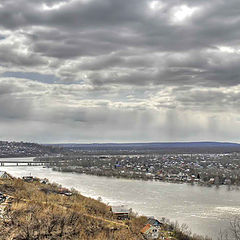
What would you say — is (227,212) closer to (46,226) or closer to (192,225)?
(192,225)

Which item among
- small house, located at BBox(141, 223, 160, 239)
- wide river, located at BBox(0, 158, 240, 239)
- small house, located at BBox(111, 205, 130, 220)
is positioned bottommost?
wide river, located at BBox(0, 158, 240, 239)

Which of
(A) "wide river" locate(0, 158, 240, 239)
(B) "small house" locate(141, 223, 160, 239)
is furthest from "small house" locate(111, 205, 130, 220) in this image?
(A) "wide river" locate(0, 158, 240, 239)

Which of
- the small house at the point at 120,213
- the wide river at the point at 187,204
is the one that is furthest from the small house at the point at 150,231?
the wide river at the point at 187,204

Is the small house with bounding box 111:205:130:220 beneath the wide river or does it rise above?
above

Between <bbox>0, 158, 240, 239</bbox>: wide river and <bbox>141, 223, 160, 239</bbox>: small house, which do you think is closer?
<bbox>141, 223, 160, 239</bbox>: small house

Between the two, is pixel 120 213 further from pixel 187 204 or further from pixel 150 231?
pixel 187 204

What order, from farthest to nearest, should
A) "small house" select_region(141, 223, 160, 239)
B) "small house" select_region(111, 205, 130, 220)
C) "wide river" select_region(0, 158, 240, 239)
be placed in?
"wide river" select_region(0, 158, 240, 239)
"small house" select_region(111, 205, 130, 220)
"small house" select_region(141, 223, 160, 239)

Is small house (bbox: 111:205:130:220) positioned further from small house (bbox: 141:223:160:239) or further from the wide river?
the wide river

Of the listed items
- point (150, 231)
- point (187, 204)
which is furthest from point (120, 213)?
point (187, 204)

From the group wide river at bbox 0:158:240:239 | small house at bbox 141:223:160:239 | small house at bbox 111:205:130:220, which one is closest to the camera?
small house at bbox 141:223:160:239
